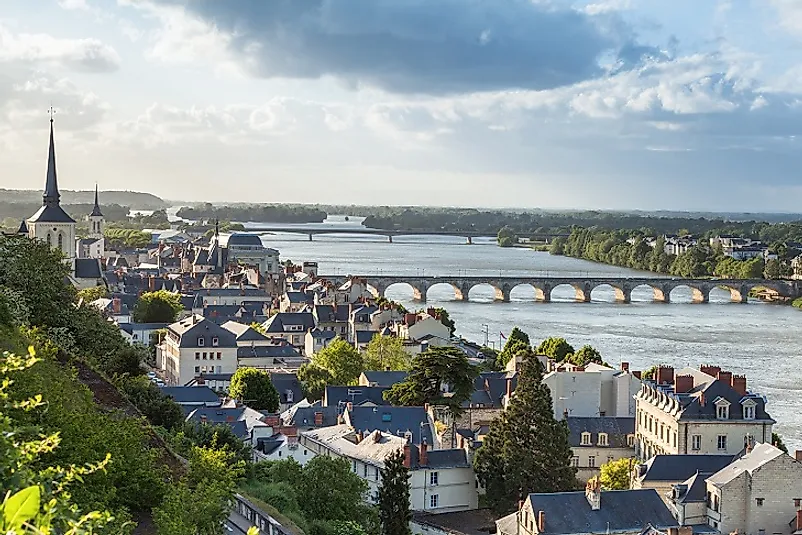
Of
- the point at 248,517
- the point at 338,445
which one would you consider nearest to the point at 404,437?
the point at 338,445

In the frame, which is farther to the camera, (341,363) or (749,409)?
(341,363)

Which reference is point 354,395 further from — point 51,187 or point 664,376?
Answer: point 51,187

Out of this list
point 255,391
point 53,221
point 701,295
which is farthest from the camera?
point 701,295

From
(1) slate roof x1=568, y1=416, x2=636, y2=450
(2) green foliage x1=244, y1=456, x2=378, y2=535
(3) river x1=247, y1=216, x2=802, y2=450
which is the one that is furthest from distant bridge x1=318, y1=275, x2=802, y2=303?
(2) green foliage x1=244, y1=456, x2=378, y2=535

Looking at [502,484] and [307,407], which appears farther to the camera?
[307,407]

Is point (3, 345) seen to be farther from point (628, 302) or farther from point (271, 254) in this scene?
point (271, 254)

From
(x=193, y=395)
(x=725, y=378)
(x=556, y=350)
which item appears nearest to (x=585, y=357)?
(x=556, y=350)

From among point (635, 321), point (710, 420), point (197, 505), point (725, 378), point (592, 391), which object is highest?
point (197, 505)

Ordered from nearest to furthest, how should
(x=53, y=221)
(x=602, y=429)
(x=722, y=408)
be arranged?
1. (x=722, y=408)
2. (x=602, y=429)
3. (x=53, y=221)
